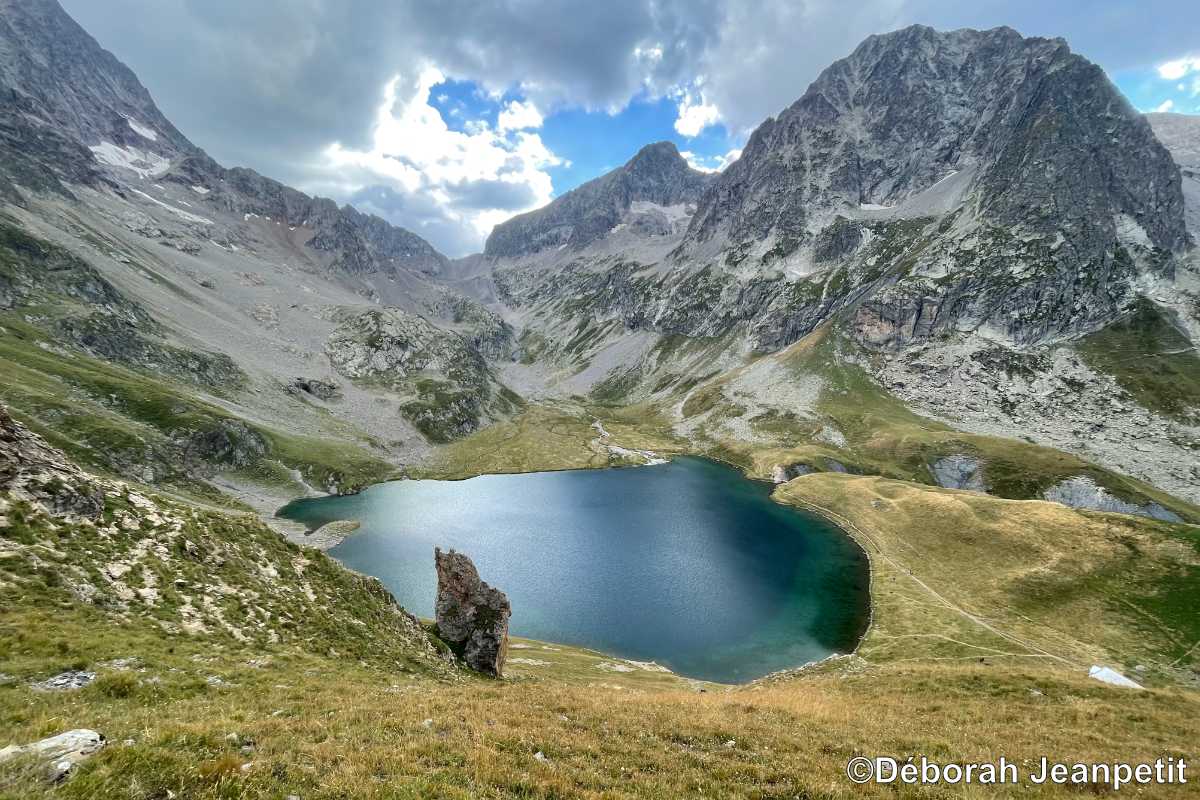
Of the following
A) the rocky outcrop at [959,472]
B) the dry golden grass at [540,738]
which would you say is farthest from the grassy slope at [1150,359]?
the dry golden grass at [540,738]

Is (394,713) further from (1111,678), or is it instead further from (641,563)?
(641,563)

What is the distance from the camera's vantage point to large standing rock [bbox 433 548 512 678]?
33625mm

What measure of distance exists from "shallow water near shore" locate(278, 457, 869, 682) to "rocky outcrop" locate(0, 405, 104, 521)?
34.7 meters

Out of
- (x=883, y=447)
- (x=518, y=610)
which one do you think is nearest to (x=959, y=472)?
(x=883, y=447)

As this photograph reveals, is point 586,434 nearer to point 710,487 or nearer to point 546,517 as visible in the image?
point 710,487

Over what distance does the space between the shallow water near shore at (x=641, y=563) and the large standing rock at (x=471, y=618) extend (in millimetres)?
11377

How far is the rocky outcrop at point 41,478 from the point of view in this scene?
21328mm

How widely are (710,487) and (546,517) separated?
47.4m

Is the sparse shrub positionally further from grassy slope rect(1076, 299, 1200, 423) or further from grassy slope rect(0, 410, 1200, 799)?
grassy slope rect(1076, 299, 1200, 423)

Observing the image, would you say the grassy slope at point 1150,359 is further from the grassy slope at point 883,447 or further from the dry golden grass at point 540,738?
the dry golden grass at point 540,738

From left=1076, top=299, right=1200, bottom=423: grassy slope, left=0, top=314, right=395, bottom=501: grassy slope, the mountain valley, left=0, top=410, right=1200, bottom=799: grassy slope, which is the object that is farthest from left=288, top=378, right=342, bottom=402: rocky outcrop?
left=1076, top=299, right=1200, bottom=423: grassy slope

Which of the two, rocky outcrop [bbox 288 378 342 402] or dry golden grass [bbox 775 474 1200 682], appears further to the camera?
rocky outcrop [bbox 288 378 342 402]

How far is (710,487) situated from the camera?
12888 cm

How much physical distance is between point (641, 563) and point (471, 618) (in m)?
46.0
